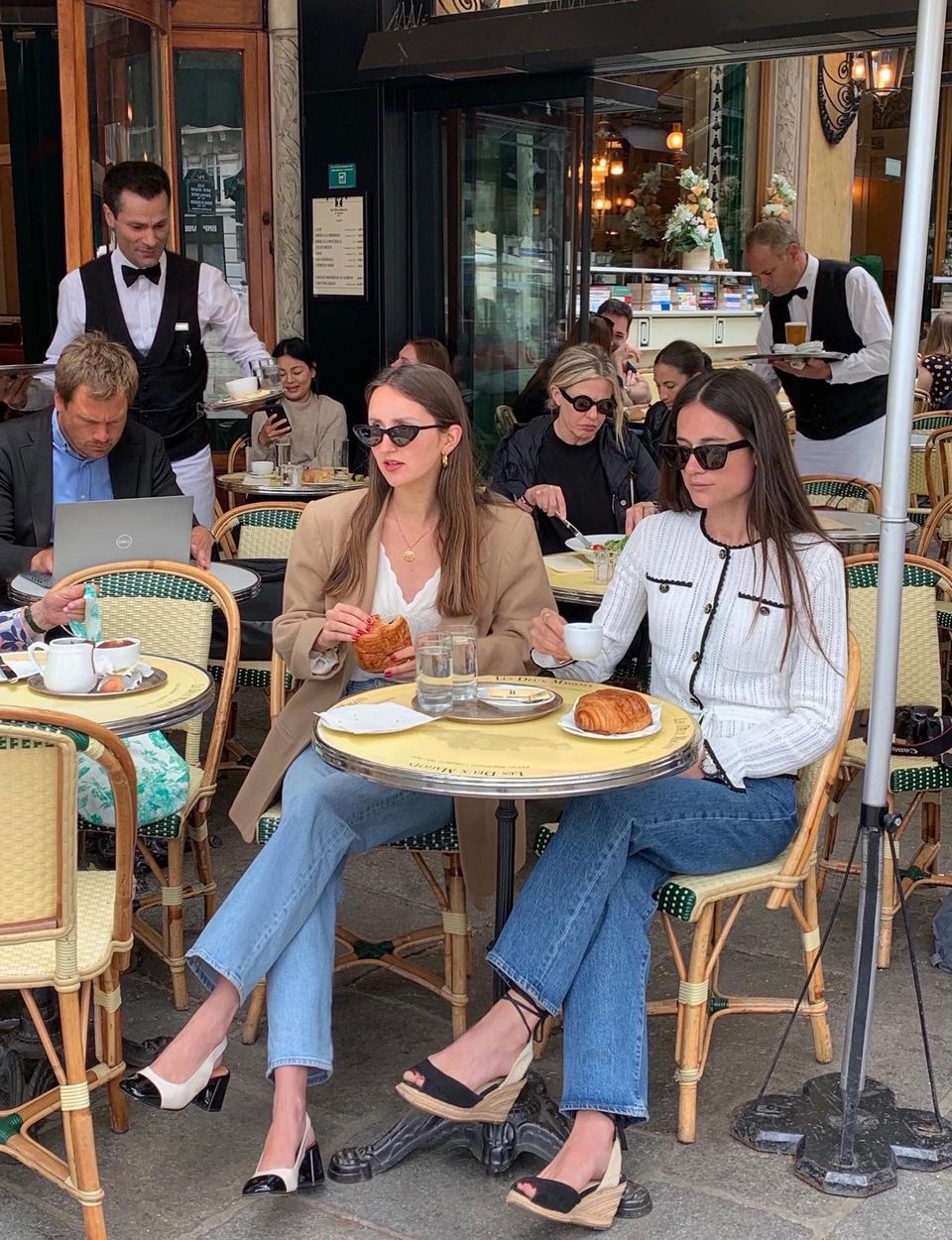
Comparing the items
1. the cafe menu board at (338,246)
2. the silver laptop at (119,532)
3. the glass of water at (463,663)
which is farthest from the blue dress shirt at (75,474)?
the cafe menu board at (338,246)

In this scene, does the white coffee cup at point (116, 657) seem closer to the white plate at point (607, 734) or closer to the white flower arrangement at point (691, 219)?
the white plate at point (607, 734)

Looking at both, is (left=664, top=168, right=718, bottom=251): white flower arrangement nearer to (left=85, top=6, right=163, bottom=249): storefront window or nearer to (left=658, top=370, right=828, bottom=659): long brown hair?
(left=85, top=6, right=163, bottom=249): storefront window

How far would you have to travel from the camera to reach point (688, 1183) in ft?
8.32

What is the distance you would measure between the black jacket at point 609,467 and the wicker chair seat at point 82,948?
2420mm

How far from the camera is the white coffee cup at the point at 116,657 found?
2.89 m

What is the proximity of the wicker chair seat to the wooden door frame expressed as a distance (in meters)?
5.62

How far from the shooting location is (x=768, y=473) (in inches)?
113

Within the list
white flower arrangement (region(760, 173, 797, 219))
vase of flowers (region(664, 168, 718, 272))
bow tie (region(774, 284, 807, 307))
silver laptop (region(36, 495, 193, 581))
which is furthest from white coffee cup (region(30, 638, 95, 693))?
white flower arrangement (region(760, 173, 797, 219))

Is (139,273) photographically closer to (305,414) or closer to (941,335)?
(305,414)

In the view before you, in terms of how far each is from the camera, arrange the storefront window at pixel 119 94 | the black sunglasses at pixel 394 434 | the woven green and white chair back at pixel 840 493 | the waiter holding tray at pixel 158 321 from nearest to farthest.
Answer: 1. the black sunglasses at pixel 394 434
2. the waiter holding tray at pixel 158 321
3. the woven green and white chair back at pixel 840 493
4. the storefront window at pixel 119 94

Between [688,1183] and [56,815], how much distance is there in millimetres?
1265

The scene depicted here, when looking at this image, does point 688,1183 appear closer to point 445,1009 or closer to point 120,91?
point 445,1009

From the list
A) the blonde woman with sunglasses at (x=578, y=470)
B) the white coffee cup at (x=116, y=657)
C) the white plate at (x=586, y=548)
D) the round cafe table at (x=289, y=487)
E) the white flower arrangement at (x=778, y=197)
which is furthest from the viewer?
the white flower arrangement at (x=778, y=197)

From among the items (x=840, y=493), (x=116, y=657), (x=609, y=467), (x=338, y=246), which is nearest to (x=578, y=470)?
(x=609, y=467)
